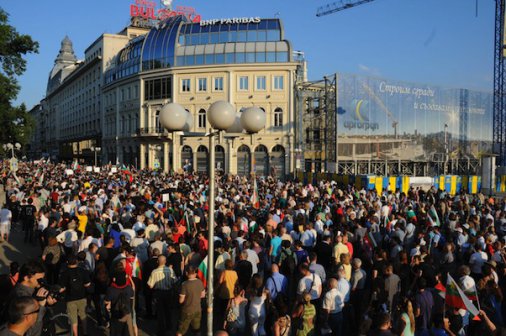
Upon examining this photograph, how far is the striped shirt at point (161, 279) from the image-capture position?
7.13 meters

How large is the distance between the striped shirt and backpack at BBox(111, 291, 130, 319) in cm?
79

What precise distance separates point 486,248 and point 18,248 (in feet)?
44.2

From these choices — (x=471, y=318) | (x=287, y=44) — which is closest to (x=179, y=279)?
(x=471, y=318)

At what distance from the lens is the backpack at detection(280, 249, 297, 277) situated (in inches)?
329

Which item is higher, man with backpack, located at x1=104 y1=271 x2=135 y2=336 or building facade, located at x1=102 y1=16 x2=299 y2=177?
building facade, located at x1=102 y1=16 x2=299 y2=177

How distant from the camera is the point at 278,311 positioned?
19.3 ft

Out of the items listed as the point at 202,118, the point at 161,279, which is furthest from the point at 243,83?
the point at 161,279

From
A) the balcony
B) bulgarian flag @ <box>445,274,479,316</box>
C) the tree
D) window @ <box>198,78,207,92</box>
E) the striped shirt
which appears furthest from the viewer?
the balcony

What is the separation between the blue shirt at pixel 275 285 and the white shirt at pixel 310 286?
0.27 metres

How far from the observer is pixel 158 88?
51.0 m

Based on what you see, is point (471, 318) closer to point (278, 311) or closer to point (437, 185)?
point (278, 311)

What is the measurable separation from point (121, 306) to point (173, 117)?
3029 mm

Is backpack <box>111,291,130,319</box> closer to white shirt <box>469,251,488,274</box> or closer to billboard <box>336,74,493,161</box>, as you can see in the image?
white shirt <box>469,251,488,274</box>

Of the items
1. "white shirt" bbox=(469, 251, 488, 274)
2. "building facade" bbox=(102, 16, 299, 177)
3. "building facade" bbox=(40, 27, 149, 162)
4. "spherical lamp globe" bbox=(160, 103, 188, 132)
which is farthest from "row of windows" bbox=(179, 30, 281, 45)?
"spherical lamp globe" bbox=(160, 103, 188, 132)
